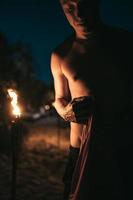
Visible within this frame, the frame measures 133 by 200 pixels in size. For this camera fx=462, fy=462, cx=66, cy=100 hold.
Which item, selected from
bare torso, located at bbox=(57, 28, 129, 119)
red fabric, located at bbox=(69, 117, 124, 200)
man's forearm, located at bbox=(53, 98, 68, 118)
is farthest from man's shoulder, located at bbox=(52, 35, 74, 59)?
red fabric, located at bbox=(69, 117, 124, 200)

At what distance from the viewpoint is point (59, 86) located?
15.4 feet

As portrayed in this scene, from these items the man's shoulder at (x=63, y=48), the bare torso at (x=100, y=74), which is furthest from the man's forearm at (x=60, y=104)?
the man's shoulder at (x=63, y=48)

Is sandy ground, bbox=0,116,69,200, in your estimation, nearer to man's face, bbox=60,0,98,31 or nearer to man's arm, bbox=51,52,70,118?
man's arm, bbox=51,52,70,118

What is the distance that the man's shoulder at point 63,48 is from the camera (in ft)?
15.0

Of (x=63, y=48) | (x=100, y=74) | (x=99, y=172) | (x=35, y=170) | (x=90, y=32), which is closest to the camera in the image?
(x=99, y=172)

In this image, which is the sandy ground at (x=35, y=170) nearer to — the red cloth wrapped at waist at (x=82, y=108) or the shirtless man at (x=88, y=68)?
the shirtless man at (x=88, y=68)

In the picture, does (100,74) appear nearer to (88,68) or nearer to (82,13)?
(88,68)

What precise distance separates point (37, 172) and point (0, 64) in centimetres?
578

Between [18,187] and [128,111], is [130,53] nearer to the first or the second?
[128,111]

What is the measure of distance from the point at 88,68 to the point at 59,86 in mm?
455

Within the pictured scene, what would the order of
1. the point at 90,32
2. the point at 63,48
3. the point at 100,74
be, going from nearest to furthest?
the point at 100,74
the point at 90,32
the point at 63,48

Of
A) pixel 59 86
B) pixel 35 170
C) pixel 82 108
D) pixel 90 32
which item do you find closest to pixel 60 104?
pixel 59 86

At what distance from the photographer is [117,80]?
431 cm

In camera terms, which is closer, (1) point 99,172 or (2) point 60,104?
(1) point 99,172
